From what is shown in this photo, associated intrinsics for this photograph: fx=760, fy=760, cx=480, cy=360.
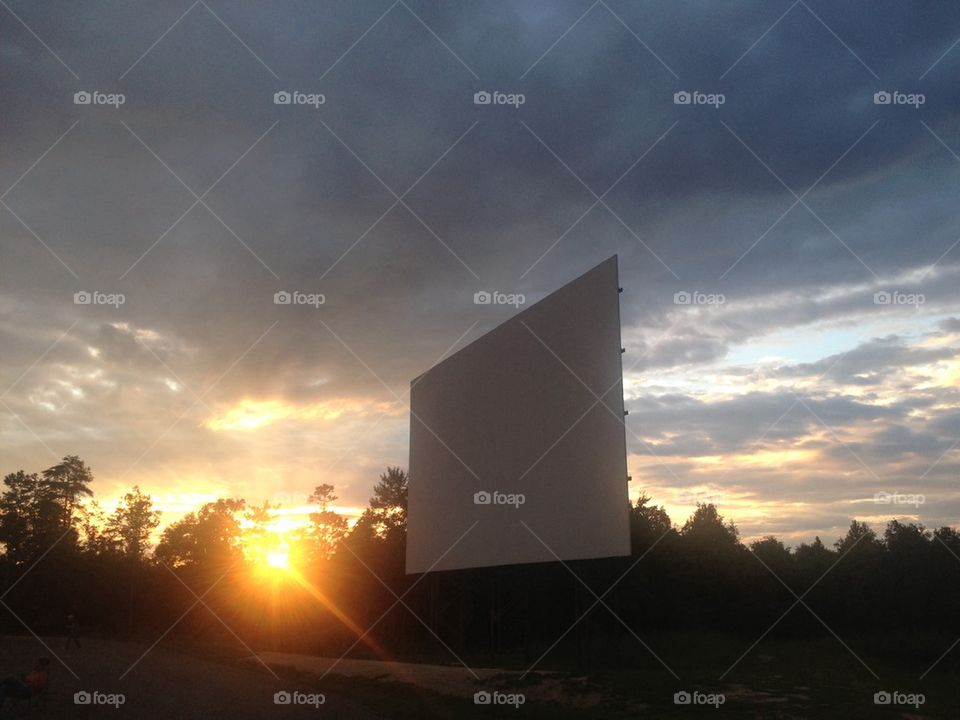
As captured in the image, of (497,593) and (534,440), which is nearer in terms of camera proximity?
(534,440)

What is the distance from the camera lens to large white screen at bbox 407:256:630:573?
13859 millimetres

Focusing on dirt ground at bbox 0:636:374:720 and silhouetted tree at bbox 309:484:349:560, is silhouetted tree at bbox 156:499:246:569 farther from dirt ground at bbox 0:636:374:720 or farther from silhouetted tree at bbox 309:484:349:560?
dirt ground at bbox 0:636:374:720

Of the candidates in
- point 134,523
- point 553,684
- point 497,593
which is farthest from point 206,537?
point 553,684

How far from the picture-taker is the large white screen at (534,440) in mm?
13859

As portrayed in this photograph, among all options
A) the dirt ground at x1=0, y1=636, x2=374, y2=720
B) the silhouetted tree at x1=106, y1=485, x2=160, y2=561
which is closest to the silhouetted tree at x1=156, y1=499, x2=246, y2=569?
the silhouetted tree at x1=106, y1=485, x2=160, y2=561

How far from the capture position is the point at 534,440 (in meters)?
16.0

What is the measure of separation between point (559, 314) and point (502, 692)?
7255mm

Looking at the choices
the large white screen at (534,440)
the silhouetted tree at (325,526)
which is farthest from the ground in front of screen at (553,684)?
the silhouetted tree at (325,526)

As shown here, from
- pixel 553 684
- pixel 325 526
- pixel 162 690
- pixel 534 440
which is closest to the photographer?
pixel 553 684

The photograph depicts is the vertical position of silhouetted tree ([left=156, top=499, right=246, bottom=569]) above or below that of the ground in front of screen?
above

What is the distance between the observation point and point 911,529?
95.6 ft

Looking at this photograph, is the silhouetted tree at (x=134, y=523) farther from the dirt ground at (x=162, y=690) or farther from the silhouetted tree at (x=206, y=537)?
the dirt ground at (x=162, y=690)

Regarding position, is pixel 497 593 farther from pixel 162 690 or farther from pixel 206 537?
pixel 206 537

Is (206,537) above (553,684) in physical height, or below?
above
